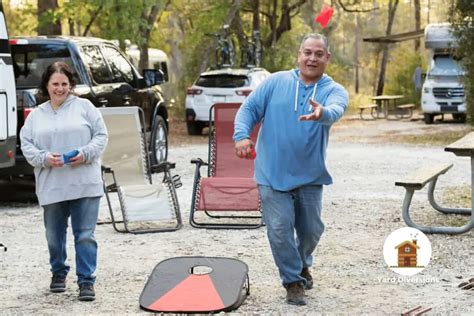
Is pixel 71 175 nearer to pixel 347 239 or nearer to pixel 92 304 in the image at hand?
pixel 92 304

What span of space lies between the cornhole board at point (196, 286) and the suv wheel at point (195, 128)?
1582cm

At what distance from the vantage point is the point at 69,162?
19.3 feet

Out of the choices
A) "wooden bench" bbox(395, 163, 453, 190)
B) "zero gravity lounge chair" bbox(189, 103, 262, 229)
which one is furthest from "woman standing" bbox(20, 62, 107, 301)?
"wooden bench" bbox(395, 163, 453, 190)

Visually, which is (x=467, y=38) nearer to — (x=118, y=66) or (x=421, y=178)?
(x=118, y=66)

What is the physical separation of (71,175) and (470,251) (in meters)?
3.26

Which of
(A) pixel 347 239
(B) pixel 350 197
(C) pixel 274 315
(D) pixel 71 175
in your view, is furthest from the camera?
(B) pixel 350 197

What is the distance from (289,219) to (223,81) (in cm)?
1572

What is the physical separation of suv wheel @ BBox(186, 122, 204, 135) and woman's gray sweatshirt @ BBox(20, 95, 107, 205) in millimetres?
15926

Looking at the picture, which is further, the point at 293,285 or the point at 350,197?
the point at 350,197

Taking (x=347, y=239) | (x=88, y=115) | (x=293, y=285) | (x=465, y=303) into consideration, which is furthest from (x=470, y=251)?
(x=88, y=115)

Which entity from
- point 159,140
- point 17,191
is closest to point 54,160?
point 17,191

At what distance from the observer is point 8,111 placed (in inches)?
367

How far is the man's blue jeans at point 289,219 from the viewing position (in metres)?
5.71

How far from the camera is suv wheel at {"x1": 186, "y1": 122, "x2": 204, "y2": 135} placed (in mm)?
22022
